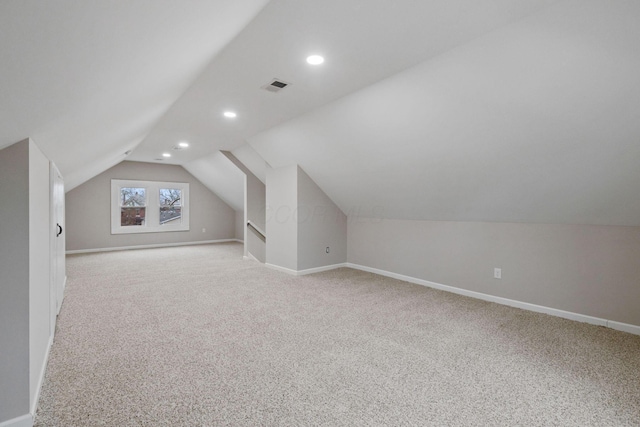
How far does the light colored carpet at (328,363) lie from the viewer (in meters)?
1.81

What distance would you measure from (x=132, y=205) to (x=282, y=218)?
498 cm

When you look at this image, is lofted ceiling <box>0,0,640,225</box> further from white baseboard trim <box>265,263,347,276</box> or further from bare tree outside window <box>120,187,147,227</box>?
bare tree outside window <box>120,187,147,227</box>

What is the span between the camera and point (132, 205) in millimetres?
8203

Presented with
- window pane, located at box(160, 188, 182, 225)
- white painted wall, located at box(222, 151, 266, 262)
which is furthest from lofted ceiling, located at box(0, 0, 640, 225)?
window pane, located at box(160, 188, 182, 225)

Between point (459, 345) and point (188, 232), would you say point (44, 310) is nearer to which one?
point (459, 345)

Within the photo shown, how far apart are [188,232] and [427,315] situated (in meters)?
7.40

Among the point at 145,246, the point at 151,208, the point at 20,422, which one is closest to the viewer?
the point at 20,422

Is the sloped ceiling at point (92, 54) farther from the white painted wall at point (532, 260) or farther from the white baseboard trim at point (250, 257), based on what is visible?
the white baseboard trim at point (250, 257)

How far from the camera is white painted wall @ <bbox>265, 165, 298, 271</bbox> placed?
526cm

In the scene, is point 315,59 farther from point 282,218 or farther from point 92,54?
point 282,218

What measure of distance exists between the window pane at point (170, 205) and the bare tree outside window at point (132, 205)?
44cm

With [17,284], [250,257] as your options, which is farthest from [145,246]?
[17,284]

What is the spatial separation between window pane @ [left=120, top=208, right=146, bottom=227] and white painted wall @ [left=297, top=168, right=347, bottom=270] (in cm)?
537

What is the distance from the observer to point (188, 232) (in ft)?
29.3
